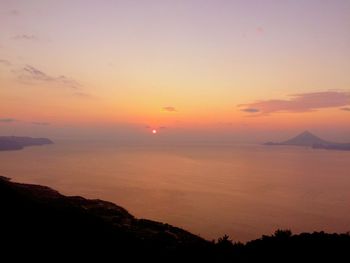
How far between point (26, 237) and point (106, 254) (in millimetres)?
6043

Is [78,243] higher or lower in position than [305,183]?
lower

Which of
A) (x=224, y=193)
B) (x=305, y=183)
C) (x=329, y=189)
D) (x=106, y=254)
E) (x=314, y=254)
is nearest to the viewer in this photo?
(x=314, y=254)

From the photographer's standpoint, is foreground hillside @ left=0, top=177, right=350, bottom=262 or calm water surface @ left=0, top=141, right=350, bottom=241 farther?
calm water surface @ left=0, top=141, right=350, bottom=241

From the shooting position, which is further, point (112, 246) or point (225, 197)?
point (225, 197)

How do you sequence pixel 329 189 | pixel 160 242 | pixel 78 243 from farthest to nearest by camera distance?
pixel 329 189, pixel 160 242, pixel 78 243

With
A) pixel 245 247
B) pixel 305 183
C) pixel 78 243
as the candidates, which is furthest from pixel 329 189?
pixel 78 243

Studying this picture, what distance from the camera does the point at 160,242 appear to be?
107ft

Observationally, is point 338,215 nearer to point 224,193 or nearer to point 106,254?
point 224,193

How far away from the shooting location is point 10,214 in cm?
3000

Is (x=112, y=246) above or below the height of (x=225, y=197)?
below

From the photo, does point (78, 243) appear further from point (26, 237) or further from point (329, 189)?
point (329, 189)

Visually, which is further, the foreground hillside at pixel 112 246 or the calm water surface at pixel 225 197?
the calm water surface at pixel 225 197

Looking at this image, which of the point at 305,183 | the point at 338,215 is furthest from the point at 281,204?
the point at 305,183

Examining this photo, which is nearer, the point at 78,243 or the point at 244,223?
the point at 78,243
